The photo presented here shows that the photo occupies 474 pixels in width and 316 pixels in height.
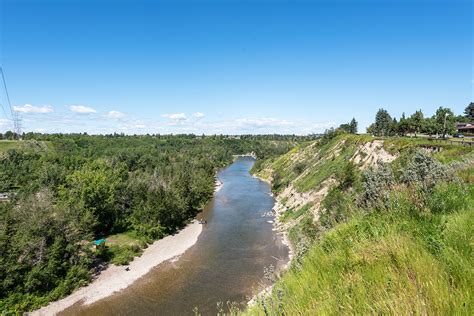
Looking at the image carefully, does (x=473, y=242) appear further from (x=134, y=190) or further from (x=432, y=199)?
(x=134, y=190)

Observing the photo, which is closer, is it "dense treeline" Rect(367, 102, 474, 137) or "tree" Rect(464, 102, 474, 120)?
"dense treeline" Rect(367, 102, 474, 137)

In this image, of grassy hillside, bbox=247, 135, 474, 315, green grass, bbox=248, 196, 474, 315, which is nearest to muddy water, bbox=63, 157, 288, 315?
grassy hillside, bbox=247, 135, 474, 315

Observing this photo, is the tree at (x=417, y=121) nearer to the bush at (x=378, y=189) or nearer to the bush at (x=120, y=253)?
the bush at (x=120, y=253)

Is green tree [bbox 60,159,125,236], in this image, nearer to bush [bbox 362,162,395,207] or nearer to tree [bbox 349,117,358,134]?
bush [bbox 362,162,395,207]

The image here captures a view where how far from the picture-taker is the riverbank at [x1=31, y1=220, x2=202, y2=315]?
27645 millimetres

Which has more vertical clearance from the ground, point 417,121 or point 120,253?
point 417,121

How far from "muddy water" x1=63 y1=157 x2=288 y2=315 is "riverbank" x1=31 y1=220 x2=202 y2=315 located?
3.06 ft

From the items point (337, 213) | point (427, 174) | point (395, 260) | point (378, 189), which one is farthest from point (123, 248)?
point (395, 260)

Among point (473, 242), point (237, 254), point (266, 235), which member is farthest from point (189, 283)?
point (473, 242)

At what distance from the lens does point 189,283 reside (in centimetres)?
3050

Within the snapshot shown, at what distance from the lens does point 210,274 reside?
3244 cm

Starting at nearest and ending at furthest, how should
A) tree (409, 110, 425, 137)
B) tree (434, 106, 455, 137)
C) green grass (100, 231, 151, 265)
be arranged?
green grass (100, 231, 151, 265) < tree (434, 106, 455, 137) < tree (409, 110, 425, 137)

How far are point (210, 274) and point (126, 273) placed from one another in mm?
9467

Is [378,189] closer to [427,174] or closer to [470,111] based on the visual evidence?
[427,174]
